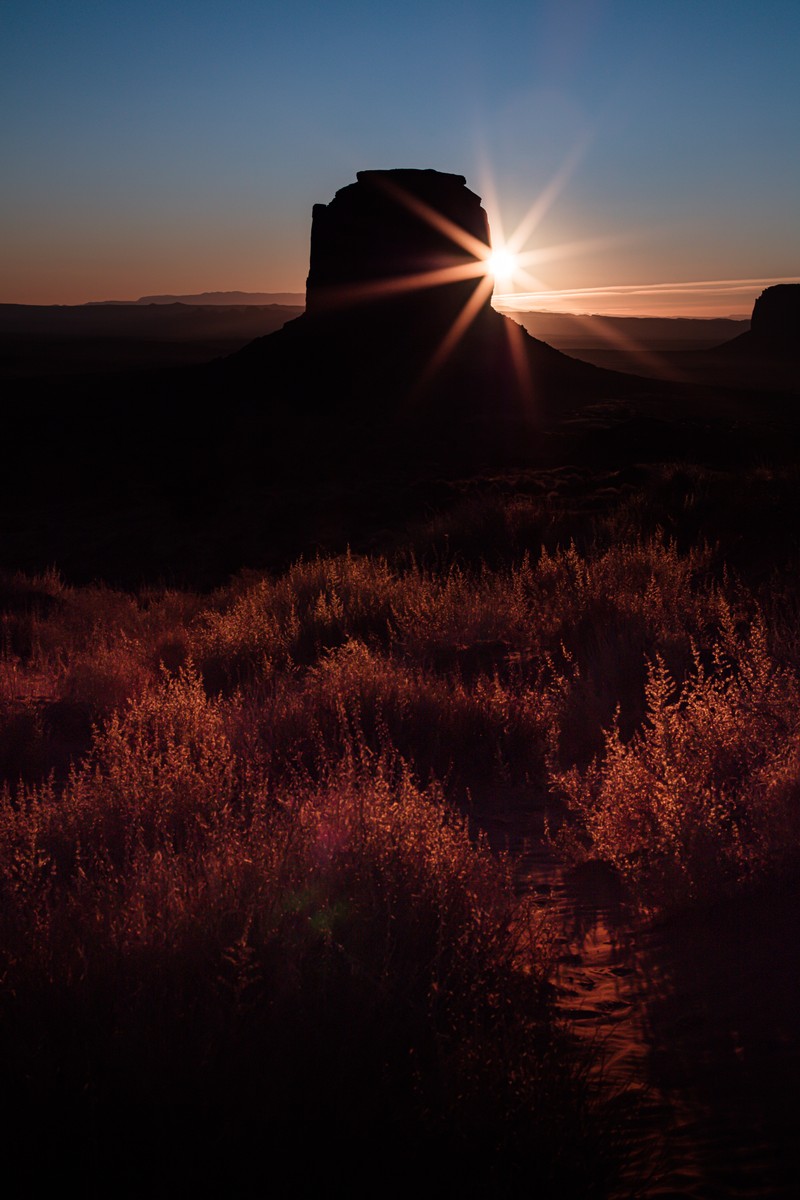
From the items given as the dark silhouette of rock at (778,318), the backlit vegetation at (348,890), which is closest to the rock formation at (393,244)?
the backlit vegetation at (348,890)

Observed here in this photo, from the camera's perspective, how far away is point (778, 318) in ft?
409

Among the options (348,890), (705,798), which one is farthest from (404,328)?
(348,890)

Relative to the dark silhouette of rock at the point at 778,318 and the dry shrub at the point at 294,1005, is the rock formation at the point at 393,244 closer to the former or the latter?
the dry shrub at the point at 294,1005

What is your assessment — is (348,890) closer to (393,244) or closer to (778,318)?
(393,244)

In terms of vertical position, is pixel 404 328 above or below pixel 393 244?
below

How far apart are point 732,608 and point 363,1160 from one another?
604 centimetres

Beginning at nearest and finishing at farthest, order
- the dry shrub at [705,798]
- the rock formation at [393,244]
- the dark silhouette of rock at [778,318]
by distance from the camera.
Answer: the dry shrub at [705,798] → the rock formation at [393,244] → the dark silhouette of rock at [778,318]

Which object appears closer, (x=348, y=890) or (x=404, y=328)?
(x=348, y=890)

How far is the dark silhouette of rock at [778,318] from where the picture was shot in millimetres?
121750

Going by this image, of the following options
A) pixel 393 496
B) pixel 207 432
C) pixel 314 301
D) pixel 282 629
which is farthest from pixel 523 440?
pixel 282 629

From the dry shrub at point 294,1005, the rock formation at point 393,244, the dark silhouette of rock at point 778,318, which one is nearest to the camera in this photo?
the dry shrub at point 294,1005

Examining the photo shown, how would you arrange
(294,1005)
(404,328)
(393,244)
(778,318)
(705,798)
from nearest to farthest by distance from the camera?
(294,1005)
(705,798)
(404,328)
(393,244)
(778,318)

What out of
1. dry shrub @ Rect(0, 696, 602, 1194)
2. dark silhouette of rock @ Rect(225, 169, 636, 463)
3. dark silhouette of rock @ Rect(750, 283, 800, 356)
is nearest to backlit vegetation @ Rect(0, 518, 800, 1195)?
dry shrub @ Rect(0, 696, 602, 1194)

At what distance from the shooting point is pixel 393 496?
27.8 meters
